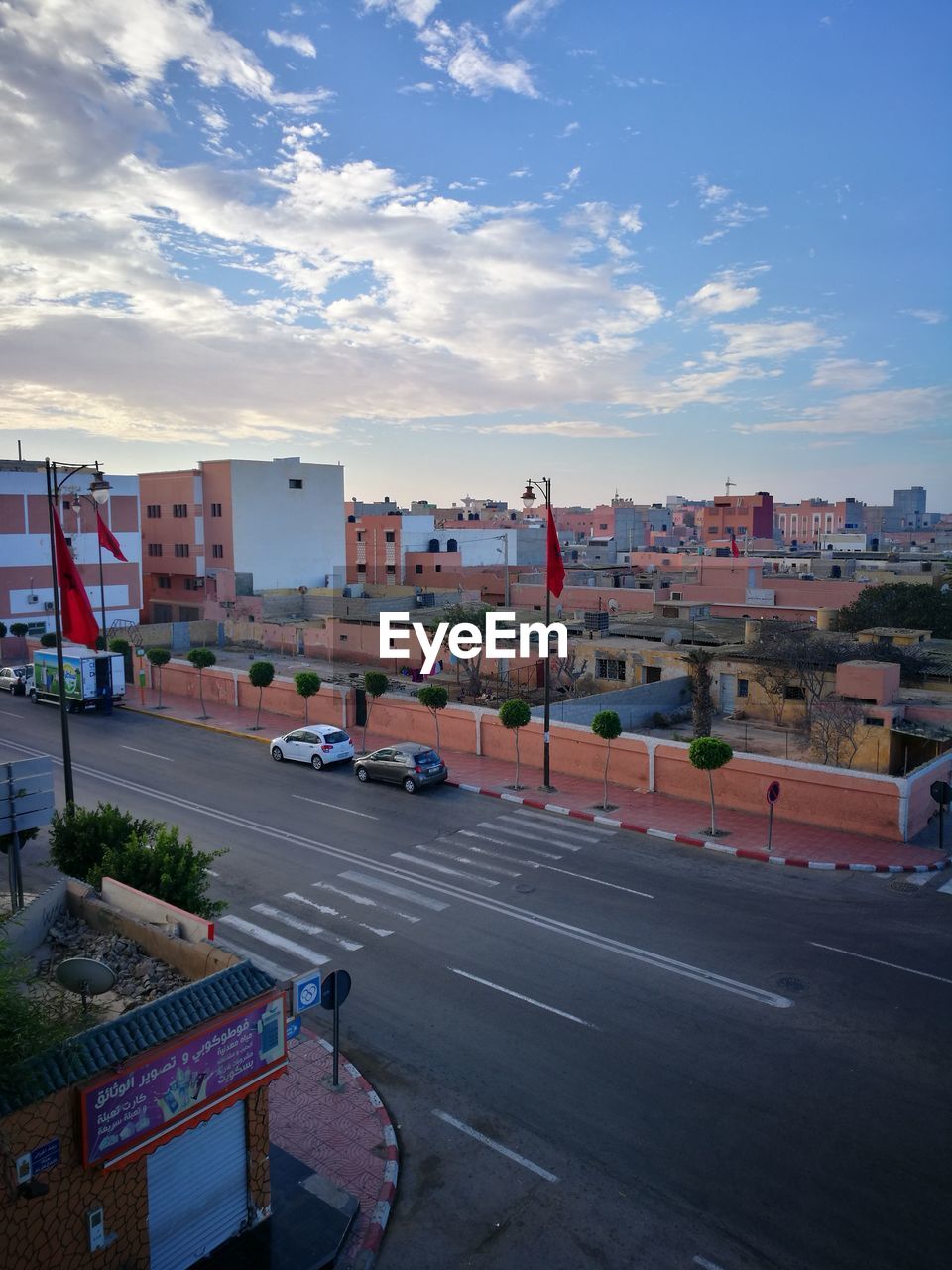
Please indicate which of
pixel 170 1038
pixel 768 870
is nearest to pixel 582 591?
pixel 768 870

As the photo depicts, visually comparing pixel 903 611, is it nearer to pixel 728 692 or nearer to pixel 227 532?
pixel 728 692

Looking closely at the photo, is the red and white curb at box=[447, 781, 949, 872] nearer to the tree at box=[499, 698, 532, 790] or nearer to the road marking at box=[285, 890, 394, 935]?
the tree at box=[499, 698, 532, 790]

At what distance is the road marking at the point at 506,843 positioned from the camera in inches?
733

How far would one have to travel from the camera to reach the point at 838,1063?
1075 cm

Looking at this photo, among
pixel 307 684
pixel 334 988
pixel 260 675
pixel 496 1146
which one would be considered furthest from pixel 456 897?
pixel 260 675

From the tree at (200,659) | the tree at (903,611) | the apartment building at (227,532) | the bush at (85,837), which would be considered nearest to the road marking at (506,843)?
the bush at (85,837)

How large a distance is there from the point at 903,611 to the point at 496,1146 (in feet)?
130

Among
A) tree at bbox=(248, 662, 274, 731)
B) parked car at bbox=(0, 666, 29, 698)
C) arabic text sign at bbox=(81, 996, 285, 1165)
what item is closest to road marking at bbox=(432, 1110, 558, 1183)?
arabic text sign at bbox=(81, 996, 285, 1165)

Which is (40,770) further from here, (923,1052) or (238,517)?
(238,517)

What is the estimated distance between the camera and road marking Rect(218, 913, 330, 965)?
1358cm

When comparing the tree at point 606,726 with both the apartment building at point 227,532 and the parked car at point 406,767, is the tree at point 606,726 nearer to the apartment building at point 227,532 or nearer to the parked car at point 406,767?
the parked car at point 406,767

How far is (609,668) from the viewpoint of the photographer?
34.8 m

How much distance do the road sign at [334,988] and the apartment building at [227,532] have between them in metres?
51.9

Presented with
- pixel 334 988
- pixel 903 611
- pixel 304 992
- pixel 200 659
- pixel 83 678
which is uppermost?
pixel 903 611
